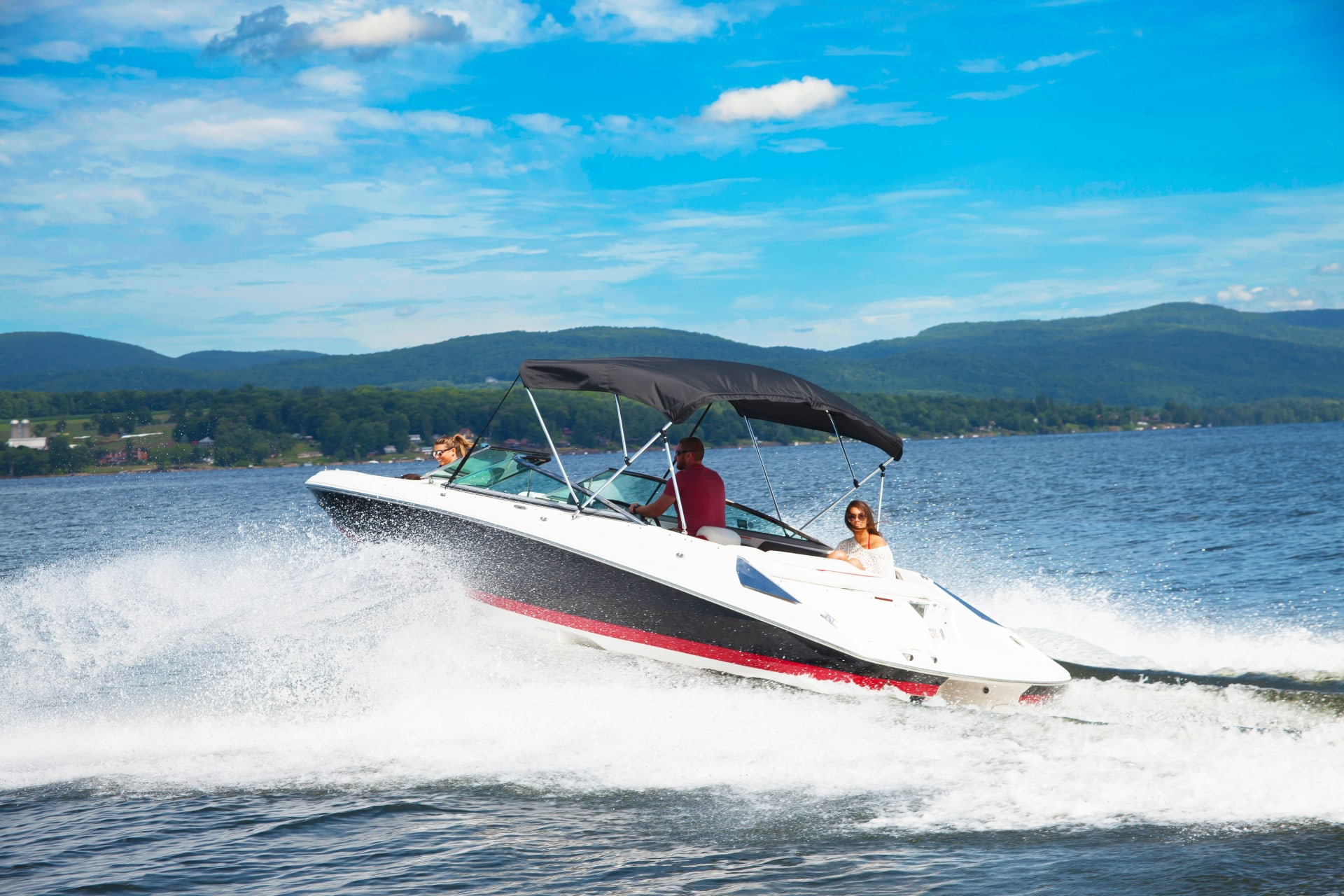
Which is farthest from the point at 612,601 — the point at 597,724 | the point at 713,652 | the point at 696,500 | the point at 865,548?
the point at 865,548

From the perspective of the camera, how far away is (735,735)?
6242 millimetres

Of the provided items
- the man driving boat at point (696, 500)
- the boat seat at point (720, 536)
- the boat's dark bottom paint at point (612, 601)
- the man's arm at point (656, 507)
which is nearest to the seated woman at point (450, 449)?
the boat's dark bottom paint at point (612, 601)

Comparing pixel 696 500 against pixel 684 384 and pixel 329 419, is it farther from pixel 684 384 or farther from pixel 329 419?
pixel 329 419

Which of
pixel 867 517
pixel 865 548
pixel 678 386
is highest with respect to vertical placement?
pixel 678 386

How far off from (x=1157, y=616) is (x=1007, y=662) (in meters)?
5.13

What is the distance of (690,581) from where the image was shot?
22.3 ft

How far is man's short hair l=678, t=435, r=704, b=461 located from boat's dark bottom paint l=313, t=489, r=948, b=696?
110 cm

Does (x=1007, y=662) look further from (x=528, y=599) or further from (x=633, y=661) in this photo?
(x=528, y=599)

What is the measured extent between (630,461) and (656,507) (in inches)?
24.5

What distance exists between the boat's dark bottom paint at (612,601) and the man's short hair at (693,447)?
3.60ft

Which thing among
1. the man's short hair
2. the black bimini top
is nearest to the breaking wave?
the man's short hair

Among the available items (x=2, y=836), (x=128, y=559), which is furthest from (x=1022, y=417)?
(x=2, y=836)

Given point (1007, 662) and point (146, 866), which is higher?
point (1007, 662)

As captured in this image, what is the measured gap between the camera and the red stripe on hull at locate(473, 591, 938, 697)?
6566 mm
